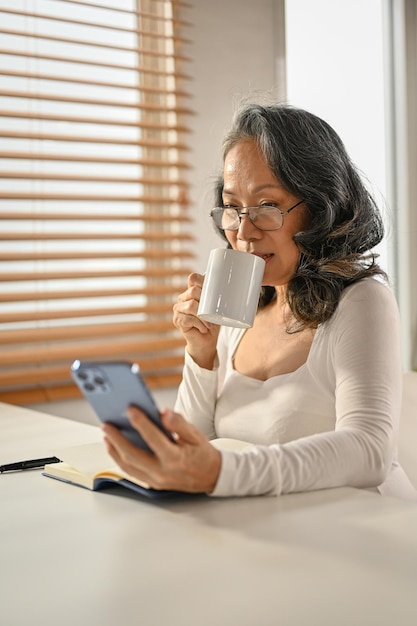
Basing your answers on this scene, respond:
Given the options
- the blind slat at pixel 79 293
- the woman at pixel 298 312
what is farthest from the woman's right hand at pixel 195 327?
the blind slat at pixel 79 293

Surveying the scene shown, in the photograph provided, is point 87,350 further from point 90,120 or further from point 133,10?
point 133,10

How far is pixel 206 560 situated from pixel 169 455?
149mm

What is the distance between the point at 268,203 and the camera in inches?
59.1

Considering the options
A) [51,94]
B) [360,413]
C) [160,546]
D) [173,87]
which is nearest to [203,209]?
[173,87]

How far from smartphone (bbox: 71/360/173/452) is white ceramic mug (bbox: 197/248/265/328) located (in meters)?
0.42

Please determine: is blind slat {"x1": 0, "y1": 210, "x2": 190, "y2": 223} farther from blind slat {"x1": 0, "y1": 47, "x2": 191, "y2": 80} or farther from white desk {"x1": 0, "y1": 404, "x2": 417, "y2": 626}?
white desk {"x1": 0, "y1": 404, "x2": 417, "y2": 626}

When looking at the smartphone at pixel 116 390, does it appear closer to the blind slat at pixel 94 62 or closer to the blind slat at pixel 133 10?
the blind slat at pixel 94 62

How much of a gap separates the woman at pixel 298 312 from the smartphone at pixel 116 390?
0.37 meters

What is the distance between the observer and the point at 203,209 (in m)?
2.65

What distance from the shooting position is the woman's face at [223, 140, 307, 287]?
4.90 ft

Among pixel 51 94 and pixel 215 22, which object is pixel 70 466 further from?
pixel 215 22

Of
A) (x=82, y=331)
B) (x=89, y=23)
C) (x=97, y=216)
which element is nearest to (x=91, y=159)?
(x=97, y=216)

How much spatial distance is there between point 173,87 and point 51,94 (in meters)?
0.44

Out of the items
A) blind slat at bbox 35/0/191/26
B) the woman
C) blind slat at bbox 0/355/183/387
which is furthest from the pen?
blind slat at bbox 35/0/191/26
